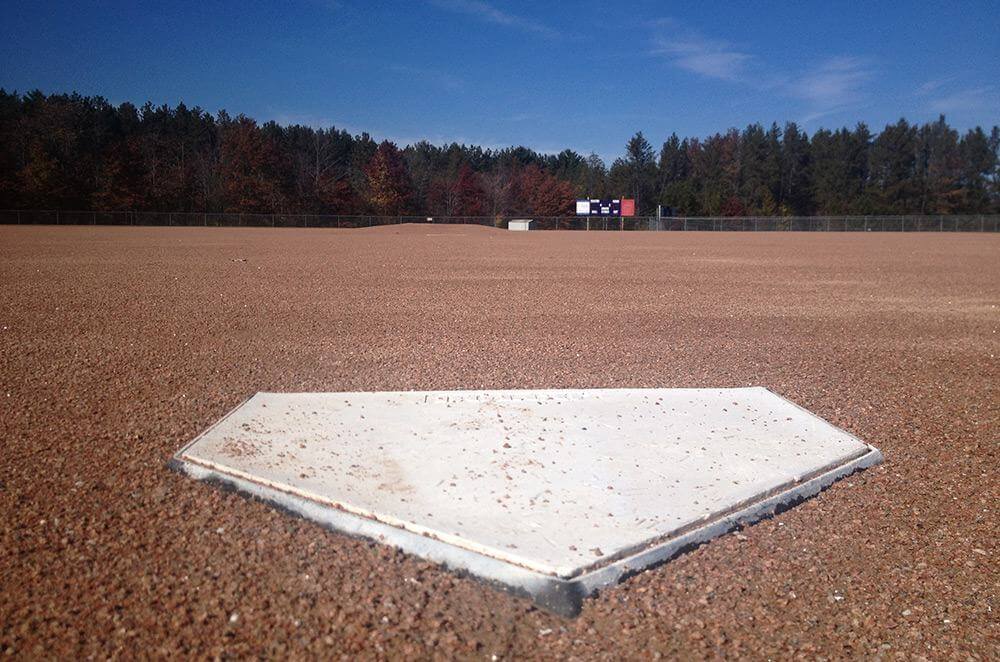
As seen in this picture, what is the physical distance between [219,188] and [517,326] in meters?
71.9

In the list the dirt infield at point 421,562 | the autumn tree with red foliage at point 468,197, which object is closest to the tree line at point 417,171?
A: the autumn tree with red foliage at point 468,197

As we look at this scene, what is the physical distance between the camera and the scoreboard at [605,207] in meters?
78.6

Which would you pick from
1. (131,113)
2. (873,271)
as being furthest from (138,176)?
(873,271)

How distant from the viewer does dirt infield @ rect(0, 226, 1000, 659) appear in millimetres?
2475

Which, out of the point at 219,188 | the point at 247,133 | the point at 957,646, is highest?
the point at 247,133

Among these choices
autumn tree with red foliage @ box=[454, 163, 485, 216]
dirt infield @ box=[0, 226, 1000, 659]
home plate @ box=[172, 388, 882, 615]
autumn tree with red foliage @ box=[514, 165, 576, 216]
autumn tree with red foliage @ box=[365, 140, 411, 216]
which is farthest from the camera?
autumn tree with red foliage @ box=[514, 165, 576, 216]

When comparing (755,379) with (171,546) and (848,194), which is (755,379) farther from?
(848,194)

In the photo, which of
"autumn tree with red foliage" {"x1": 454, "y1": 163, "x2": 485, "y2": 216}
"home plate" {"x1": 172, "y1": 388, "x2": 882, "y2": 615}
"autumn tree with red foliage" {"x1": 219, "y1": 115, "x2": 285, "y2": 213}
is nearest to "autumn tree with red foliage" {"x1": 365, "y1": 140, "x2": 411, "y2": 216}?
"autumn tree with red foliage" {"x1": 454, "y1": 163, "x2": 485, "y2": 216}

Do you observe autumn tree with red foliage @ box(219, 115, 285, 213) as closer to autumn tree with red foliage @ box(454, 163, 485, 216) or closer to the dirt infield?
autumn tree with red foliage @ box(454, 163, 485, 216)

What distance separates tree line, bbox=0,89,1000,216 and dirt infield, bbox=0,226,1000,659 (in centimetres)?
6457

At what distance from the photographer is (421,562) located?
2.88 meters

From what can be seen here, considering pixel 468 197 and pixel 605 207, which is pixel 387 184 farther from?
pixel 605 207

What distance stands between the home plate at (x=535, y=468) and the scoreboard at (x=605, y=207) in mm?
75507

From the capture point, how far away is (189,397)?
5195 millimetres
